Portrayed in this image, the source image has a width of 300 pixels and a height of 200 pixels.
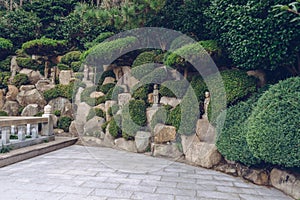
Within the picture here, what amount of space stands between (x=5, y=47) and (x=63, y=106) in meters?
3.62

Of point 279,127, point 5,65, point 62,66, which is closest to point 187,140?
point 279,127

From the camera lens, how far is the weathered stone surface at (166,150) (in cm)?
502

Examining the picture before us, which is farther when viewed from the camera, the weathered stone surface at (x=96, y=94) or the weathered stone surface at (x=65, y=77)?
the weathered stone surface at (x=65, y=77)

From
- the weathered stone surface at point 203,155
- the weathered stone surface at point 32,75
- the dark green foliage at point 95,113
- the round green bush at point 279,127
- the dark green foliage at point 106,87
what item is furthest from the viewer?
the weathered stone surface at point 32,75

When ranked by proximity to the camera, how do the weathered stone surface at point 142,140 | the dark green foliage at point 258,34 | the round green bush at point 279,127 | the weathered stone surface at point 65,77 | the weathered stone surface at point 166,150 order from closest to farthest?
the round green bush at point 279,127 < the dark green foliage at point 258,34 < the weathered stone surface at point 166,150 < the weathered stone surface at point 142,140 < the weathered stone surface at point 65,77

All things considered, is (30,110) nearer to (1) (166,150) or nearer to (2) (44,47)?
(2) (44,47)

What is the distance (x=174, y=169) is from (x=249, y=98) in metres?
1.88

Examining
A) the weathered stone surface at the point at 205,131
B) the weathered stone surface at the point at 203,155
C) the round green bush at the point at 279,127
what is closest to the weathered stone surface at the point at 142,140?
the weathered stone surface at the point at 203,155

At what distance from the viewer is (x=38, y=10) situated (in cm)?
1030

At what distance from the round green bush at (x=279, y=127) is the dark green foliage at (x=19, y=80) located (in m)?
8.27

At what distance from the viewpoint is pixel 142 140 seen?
5629 mm

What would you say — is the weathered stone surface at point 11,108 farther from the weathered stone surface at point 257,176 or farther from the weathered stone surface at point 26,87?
the weathered stone surface at point 257,176

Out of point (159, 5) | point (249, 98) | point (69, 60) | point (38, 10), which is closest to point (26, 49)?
point (69, 60)

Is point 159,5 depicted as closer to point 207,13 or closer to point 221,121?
point 207,13
